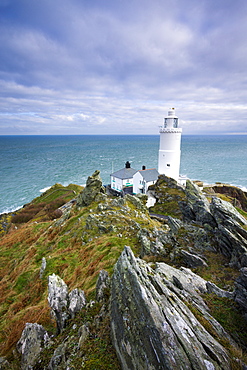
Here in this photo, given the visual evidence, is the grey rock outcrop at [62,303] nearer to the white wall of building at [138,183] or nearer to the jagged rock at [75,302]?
the jagged rock at [75,302]

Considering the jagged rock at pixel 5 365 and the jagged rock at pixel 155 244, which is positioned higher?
the jagged rock at pixel 155 244

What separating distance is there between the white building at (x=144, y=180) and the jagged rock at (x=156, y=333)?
45206 millimetres

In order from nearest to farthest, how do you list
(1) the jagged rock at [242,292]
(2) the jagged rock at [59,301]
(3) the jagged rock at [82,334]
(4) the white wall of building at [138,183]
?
1. (3) the jagged rock at [82,334]
2. (1) the jagged rock at [242,292]
3. (2) the jagged rock at [59,301]
4. (4) the white wall of building at [138,183]

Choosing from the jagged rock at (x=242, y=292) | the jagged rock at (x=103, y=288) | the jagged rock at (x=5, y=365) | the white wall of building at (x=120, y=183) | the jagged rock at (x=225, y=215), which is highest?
the jagged rock at (x=225, y=215)

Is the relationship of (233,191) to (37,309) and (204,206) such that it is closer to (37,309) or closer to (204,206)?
(204,206)

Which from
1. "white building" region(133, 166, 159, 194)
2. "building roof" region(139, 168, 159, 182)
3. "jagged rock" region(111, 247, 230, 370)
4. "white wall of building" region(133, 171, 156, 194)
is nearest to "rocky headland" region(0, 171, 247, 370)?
"jagged rock" region(111, 247, 230, 370)

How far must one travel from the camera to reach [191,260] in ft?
39.0

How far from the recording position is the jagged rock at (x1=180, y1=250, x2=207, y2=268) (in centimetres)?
1155

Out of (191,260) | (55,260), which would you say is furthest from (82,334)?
(55,260)

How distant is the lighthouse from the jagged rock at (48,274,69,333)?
1806 inches

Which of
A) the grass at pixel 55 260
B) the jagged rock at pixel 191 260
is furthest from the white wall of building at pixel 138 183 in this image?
the jagged rock at pixel 191 260

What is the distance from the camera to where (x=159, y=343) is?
525cm

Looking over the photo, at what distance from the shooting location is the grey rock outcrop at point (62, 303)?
8.24 meters

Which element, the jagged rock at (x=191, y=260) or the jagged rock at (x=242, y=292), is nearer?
the jagged rock at (x=242, y=292)
